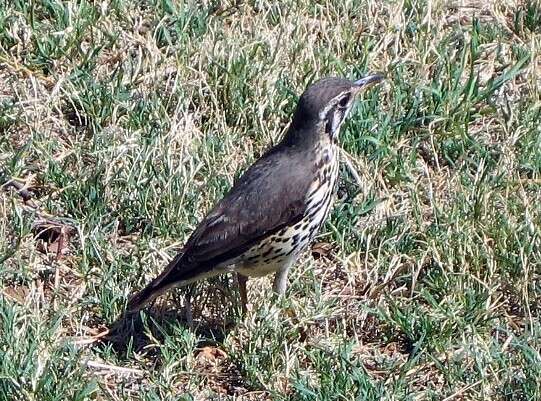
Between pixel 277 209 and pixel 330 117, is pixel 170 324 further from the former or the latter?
pixel 330 117

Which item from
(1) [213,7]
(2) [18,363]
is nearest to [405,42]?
(1) [213,7]

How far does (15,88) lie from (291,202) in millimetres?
2249

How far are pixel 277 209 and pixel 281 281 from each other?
17.3 inches

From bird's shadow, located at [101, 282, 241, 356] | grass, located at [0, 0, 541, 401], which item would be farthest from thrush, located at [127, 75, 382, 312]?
grass, located at [0, 0, 541, 401]

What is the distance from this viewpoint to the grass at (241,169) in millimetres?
6461

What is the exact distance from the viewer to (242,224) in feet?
21.4

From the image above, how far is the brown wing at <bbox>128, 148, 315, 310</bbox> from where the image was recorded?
21.3ft

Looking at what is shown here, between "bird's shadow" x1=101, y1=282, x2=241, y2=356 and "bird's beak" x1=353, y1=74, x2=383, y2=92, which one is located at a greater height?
"bird's beak" x1=353, y1=74, x2=383, y2=92

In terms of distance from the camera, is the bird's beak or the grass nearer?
the grass

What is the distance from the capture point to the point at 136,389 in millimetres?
6441

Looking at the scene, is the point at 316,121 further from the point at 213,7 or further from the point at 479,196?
the point at 213,7

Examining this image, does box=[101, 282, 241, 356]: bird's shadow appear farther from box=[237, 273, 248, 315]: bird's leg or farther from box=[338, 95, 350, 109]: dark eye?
box=[338, 95, 350, 109]: dark eye

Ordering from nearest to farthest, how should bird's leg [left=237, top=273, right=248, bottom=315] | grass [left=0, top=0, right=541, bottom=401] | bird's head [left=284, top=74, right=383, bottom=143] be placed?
grass [left=0, top=0, right=541, bottom=401] → bird's head [left=284, top=74, right=383, bottom=143] → bird's leg [left=237, top=273, right=248, bottom=315]

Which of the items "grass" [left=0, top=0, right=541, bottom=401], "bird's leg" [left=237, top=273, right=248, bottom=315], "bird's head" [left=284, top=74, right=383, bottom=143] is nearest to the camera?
"grass" [left=0, top=0, right=541, bottom=401]
